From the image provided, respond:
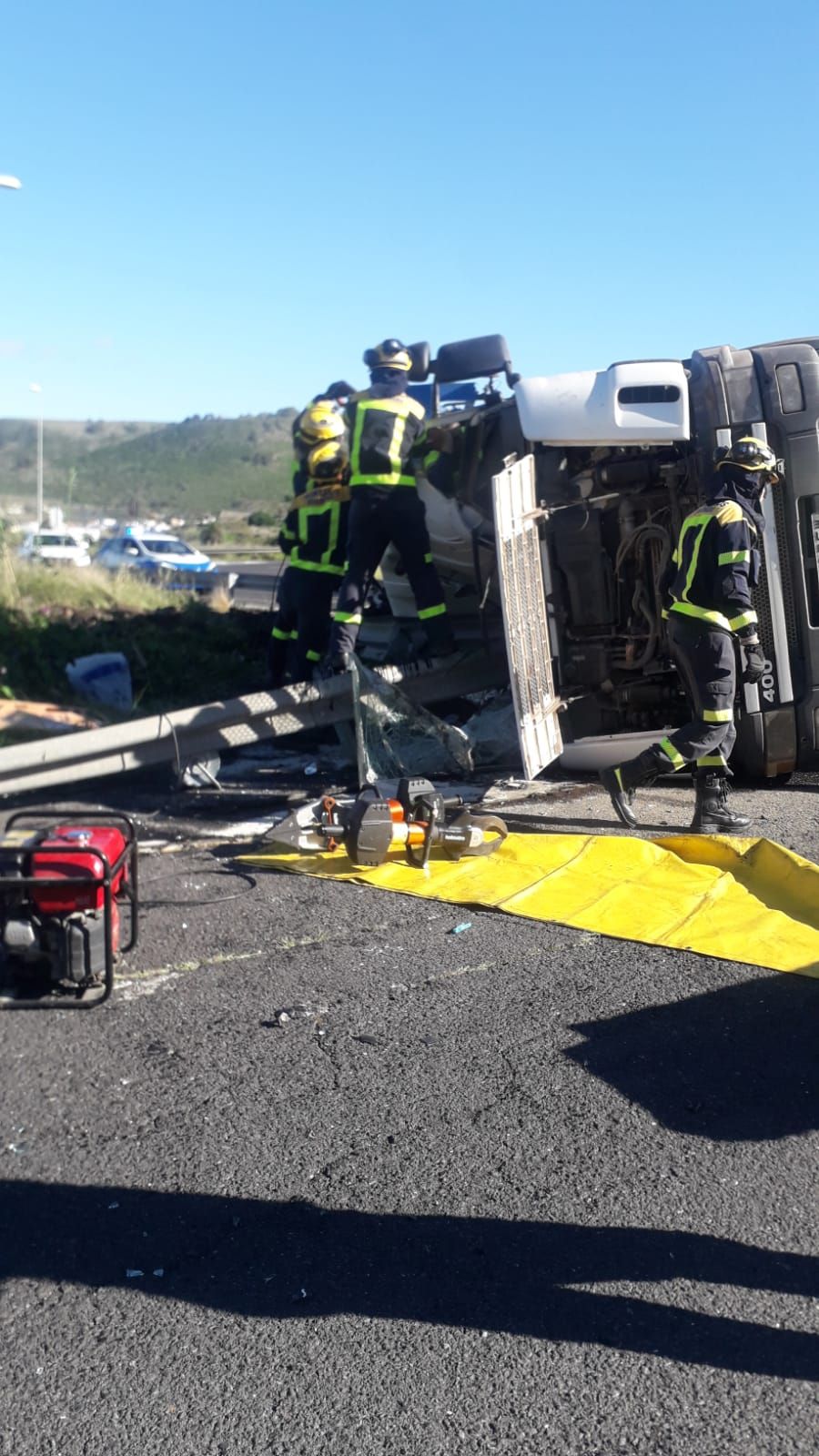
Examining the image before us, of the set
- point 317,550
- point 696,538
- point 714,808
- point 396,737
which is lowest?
point 714,808

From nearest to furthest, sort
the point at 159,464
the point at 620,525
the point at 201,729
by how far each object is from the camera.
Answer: the point at 201,729 → the point at 620,525 → the point at 159,464

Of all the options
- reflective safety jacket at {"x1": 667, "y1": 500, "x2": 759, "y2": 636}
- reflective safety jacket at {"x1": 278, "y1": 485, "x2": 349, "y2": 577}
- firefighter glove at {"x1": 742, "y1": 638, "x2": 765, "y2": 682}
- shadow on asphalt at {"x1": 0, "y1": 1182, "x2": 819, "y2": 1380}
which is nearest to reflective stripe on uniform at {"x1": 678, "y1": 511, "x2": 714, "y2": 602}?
reflective safety jacket at {"x1": 667, "y1": 500, "x2": 759, "y2": 636}

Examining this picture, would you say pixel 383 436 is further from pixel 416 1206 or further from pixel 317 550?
pixel 416 1206

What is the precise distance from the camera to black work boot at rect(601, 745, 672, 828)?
661 centimetres

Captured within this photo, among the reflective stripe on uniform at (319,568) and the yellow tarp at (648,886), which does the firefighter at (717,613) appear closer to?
the yellow tarp at (648,886)

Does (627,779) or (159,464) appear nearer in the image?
(627,779)

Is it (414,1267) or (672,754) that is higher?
(672,754)

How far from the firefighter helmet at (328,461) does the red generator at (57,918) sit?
4.52 meters

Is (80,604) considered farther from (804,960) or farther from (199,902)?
(804,960)

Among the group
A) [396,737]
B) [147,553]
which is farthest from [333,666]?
[147,553]

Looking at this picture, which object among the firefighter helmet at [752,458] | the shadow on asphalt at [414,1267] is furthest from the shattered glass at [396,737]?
the shadow on asphalt at [414,1267]

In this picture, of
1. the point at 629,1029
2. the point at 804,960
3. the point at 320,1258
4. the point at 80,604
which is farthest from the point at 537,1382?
the point at 80,604

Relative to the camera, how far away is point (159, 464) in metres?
91.1

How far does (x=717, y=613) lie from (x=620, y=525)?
1702 millimetres
